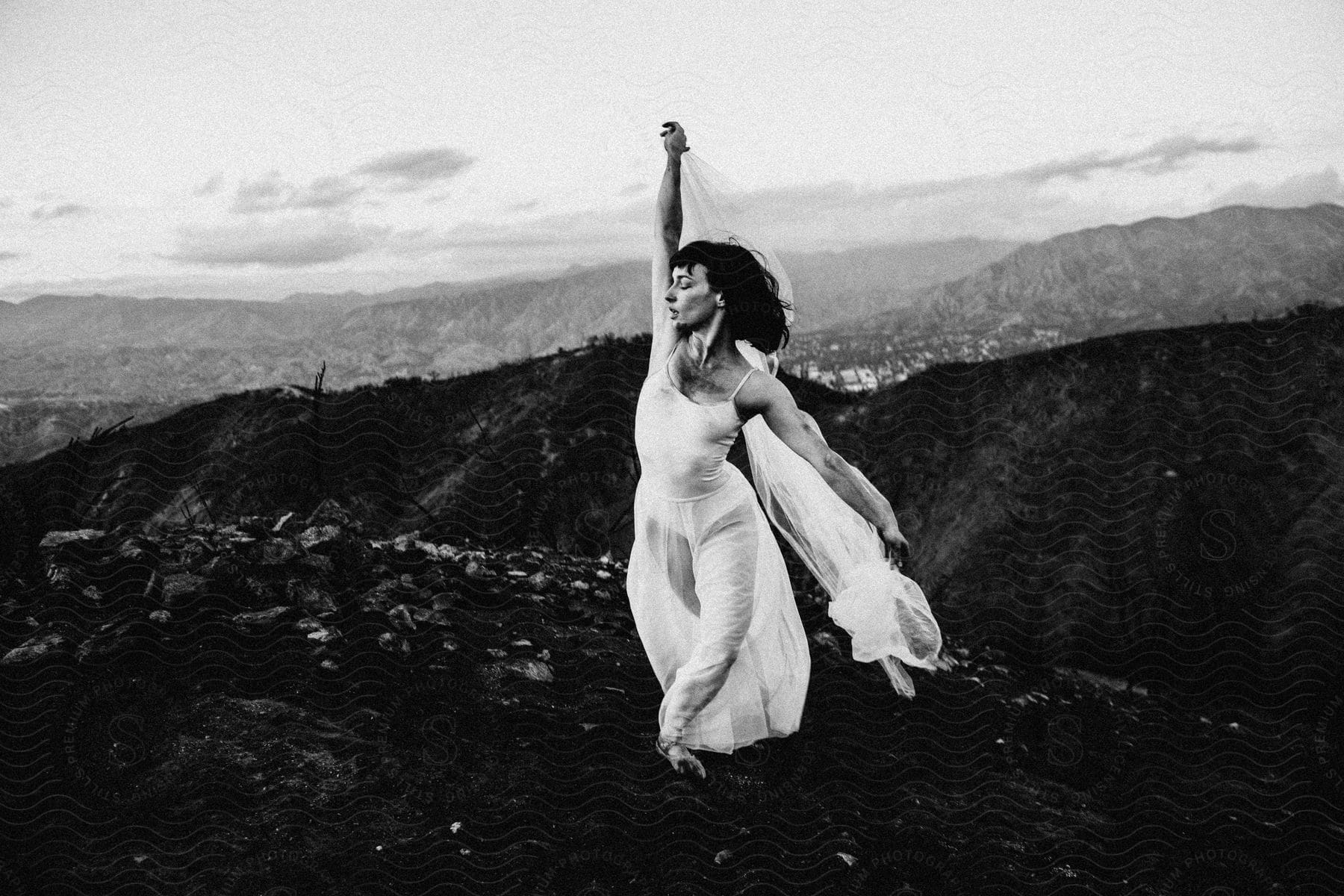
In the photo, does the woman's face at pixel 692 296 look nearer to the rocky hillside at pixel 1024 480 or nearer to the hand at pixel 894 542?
the hand at pixel 894 542

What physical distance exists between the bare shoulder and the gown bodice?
31 millimetres

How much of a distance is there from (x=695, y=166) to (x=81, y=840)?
4059 mm

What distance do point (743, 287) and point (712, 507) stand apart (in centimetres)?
100

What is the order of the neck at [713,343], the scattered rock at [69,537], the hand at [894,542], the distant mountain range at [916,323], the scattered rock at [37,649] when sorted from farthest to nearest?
the distant mountain range at [916,323] → the scattered rock at [69,537] → the scattered rock at [37,649] → the neck at [713,343] → the hand at [894,542]

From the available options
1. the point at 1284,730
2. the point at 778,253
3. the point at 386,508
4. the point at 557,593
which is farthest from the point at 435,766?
the point at 386,508

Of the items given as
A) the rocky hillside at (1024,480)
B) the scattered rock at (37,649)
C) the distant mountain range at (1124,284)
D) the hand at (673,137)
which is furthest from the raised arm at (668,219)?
the distant mountain range at (1124,284)

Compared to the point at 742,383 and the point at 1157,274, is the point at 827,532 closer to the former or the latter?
the point at 742,383

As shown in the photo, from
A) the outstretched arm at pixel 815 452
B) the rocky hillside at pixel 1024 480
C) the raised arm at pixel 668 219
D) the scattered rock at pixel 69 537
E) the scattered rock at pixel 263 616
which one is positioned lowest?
the rocky hillside at pixel 1024 480

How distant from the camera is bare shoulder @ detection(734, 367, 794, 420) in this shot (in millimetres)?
3561

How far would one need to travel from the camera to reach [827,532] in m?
4.13

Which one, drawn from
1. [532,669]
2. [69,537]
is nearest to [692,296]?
[532,669]

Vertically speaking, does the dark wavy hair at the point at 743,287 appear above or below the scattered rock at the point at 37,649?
above

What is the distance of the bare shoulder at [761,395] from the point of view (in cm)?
356

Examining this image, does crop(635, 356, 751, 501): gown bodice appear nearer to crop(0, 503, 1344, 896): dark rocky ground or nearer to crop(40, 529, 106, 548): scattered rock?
crop(0, 503, 1344, 896): dark rocky ground
